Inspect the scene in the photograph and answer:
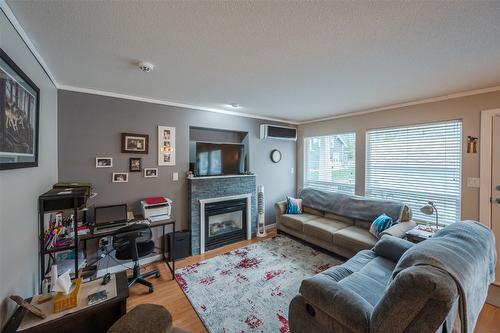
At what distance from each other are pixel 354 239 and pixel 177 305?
2303 mm

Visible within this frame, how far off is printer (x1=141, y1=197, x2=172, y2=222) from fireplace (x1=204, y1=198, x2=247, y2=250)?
723 millimetres

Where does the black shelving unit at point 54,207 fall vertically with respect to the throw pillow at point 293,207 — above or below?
above

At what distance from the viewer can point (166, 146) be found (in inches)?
123

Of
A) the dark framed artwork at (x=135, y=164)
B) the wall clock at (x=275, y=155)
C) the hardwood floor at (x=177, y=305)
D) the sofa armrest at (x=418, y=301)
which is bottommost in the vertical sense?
the hardwood floor at (x=177, y=305)

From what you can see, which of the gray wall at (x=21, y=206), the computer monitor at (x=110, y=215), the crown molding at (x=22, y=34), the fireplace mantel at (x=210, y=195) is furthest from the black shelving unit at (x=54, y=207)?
the fireplace mantel at (x=210, y=195)

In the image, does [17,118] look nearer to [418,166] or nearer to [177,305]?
[177,305]

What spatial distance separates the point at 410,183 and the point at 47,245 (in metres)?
4.47

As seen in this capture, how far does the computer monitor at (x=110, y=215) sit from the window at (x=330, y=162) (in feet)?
11.8

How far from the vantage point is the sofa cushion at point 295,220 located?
11.6 ft

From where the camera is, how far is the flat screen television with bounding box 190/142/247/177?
341cm

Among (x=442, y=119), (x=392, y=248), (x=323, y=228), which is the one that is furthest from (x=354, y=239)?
(x=442, y=119)

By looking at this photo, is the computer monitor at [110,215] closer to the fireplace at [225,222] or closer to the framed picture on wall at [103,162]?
the framed picture on wall at [103,162]

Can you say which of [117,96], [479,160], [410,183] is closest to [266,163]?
[410,183]

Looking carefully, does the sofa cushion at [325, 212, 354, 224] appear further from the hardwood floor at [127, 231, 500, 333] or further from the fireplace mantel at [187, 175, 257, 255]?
the hardwood floor at [127, 231, 500, 333]
